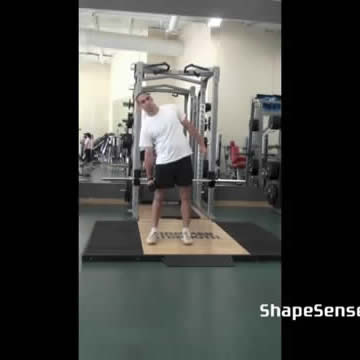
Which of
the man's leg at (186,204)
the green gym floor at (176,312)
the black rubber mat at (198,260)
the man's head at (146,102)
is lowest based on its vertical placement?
the green gym floor at (176,312)

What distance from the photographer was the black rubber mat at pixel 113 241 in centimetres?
304

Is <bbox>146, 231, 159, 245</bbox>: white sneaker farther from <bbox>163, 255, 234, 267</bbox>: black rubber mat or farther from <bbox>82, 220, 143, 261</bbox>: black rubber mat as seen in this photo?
<bbox>163, 255, 234, 267</bbox>: black rubber mat

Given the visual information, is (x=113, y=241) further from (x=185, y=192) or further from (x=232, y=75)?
(x=232, y=75)

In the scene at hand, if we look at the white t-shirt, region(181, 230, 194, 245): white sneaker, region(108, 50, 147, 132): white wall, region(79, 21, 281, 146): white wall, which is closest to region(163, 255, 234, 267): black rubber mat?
region(181, 230, 194, 245): white sneaker

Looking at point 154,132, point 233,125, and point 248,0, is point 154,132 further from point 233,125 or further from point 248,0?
point 233,125

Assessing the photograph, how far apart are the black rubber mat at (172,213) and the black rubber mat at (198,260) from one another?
5.87 ft

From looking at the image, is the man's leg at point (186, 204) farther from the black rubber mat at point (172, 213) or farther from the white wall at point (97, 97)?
the white wall at point (97, 97)

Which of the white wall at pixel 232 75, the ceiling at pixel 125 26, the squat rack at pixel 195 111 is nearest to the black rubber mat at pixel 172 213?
the squat rack at pixel 195 111

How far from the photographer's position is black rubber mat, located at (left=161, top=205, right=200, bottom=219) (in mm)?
4870

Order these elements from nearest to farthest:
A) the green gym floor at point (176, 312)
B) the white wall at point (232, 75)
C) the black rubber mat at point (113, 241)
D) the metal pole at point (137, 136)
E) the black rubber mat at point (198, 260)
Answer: the green gym floor at point (176, 312) < the black rubber mat at point (198, 260) < the black rubber mat at point (113, 241) < the metal pole at point (137, 136) < the white wall at point (232, 75)

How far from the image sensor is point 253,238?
12.3 ft
